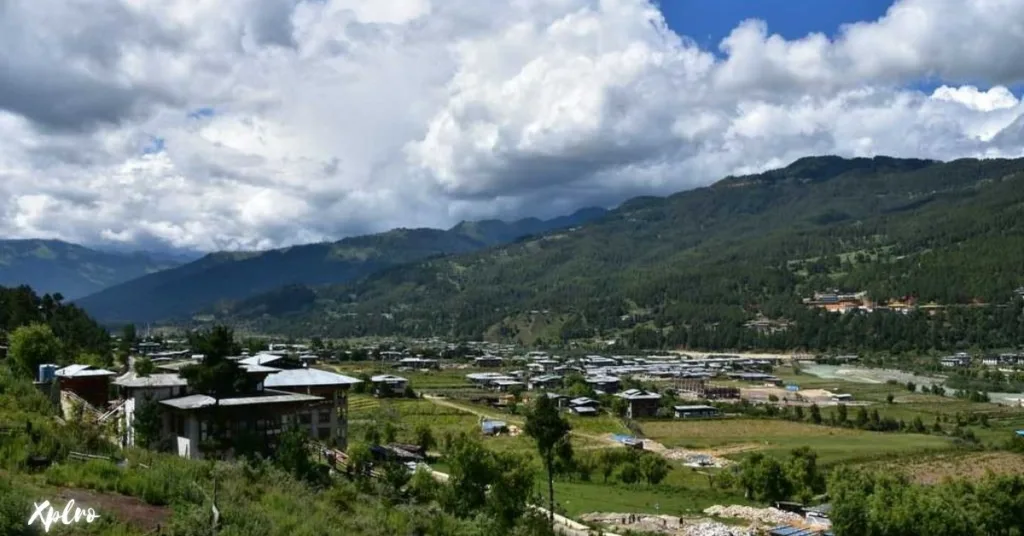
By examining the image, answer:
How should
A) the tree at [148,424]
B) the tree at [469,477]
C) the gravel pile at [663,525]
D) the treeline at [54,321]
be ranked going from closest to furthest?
the tree at [148,424] → the tree at [469,477] → the gravel pile at [663,525] → the treeline at [54,321]

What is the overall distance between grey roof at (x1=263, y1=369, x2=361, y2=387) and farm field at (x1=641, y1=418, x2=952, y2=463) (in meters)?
37.4

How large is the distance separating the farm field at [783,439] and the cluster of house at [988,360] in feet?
257

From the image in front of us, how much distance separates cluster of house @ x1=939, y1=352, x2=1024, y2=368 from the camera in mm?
149125

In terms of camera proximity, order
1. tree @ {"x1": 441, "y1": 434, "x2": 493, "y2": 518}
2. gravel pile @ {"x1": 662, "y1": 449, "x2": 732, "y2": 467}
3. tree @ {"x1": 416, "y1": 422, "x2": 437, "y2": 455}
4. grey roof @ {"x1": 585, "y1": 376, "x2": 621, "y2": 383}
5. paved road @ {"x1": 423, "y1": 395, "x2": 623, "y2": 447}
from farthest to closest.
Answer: grey roof @ {"x1": 585, "y1": 376, "x2": 621, "y2": 383}
paved road @ {"x1": 423, "y1": 395, "x2": 623, "y2": 447}
gravel pile @ {"x1": 662, "y1": 449, "x2": 732, "y2": 467}
tree @ {"x1": 416, "y1": 422, "x2": 437, "y2": 455}
tree @ {"x1": 441, "y1": 434, "x2": 493, "y2": 518}

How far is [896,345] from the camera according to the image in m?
179

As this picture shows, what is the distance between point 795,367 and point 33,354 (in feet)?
449

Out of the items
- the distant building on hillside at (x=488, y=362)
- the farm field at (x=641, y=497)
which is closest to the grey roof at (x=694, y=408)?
the farm field at (x=641, y=497)

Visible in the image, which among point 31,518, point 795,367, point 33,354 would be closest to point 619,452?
point 33,354

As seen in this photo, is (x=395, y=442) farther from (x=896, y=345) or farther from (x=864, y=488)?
(x=896, y=345)

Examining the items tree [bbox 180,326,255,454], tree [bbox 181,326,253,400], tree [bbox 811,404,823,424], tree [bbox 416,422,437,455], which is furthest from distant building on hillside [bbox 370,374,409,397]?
tree [bbox 180,326,255,454]

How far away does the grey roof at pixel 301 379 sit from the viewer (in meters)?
46.0

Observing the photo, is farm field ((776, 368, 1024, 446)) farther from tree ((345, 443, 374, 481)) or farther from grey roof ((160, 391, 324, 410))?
grey roof ((160, 391, 324, 410))

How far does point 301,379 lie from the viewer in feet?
153

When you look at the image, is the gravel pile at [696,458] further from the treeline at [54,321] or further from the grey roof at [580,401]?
the treeline at [54,321]
